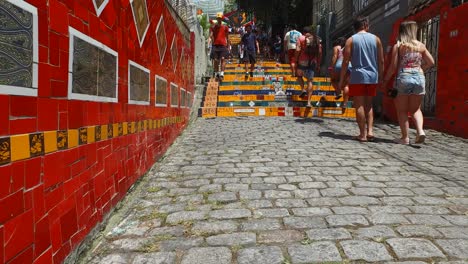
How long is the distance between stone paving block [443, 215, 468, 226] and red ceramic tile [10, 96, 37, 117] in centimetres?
306

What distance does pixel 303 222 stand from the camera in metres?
3.00

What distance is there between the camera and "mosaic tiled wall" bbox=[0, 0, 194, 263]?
1.70 metres

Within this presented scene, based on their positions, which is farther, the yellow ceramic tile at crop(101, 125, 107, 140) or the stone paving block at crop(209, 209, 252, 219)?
the stone paving block at crop(209, 209, 252, 219)

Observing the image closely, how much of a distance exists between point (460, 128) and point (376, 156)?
272 centimetres

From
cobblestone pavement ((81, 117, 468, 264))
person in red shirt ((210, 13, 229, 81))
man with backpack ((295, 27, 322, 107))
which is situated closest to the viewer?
cobblestone pavement ((81, 117, 468, 264))

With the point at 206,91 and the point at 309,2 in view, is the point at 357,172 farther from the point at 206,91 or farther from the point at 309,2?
the point at 309,2

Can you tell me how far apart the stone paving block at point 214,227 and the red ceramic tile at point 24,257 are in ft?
4.13

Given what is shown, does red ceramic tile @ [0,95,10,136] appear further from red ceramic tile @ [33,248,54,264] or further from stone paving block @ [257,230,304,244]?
stone paving block @ [257,230,304,244]

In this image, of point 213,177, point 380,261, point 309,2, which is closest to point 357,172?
point 213,177

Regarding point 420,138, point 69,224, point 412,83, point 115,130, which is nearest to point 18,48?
point 69,224

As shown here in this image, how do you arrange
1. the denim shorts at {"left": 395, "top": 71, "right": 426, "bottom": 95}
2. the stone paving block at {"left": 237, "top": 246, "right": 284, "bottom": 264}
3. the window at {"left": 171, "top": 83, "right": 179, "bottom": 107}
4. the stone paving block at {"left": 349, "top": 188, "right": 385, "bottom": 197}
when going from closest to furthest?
the stone paving block at {"left": 237, "top": 246, "right": 284, "bottom": 264} < the stone paving block at {"left": 349, "top": 188, "right": 385, "bottom": 197} < the denim shorts at {"left": 395, "top": 71, "right": 426, "bottom": 95} < the window at {"left": 171, "top": 83, "right": 179, "bottom": 107}

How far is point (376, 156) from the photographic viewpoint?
17.8 feet

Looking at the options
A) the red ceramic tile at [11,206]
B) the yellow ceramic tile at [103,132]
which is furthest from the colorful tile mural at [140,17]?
the red ceramic tile at [11,206]

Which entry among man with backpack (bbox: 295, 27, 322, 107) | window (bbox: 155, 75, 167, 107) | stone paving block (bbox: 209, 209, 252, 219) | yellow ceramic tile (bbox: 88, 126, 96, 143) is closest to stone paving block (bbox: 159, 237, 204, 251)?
stone paving block (bbox: 209, 209, 252, 219)
